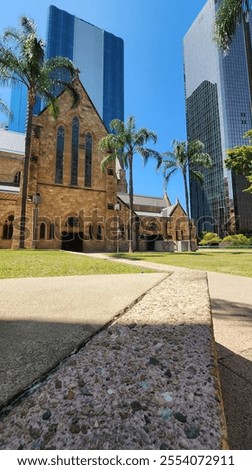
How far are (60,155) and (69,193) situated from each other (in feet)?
12.6

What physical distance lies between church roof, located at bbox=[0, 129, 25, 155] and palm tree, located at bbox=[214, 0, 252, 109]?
23.8 meters

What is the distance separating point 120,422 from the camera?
652 millimetres

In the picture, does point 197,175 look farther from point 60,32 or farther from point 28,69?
point 60,32

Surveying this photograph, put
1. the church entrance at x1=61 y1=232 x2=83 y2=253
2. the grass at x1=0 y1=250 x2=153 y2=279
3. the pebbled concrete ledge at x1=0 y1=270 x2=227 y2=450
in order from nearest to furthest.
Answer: the pebbled concrete ledge at x1=0 y1=270 x2=227 y2=450
the grass at x1=0 y1=250 x2=153 y2=279
the church entrance at x1=61 y1=232 x2=83 y2=253

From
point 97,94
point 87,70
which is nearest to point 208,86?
point 97,94

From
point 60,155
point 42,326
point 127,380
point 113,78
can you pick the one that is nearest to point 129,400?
point 127,380

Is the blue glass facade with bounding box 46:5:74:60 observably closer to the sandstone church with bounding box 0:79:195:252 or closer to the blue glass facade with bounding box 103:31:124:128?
the blue glass facade with bounding box 103:31:124:128

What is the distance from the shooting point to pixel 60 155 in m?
21.6

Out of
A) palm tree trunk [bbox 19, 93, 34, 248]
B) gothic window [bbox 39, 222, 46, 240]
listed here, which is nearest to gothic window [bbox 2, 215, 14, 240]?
gothic window [bbox 39, 222, 46, 240]

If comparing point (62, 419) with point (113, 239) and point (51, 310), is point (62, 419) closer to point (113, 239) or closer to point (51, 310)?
point (51, 310)

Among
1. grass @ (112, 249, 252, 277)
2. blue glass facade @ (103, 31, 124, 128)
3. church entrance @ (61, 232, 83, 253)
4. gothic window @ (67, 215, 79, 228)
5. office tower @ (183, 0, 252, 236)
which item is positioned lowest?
grass @ (112, 249, 252, 277)

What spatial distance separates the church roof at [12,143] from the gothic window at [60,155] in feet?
29.8

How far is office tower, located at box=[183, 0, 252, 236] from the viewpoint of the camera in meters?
64.5

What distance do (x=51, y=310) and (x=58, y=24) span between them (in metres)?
132
